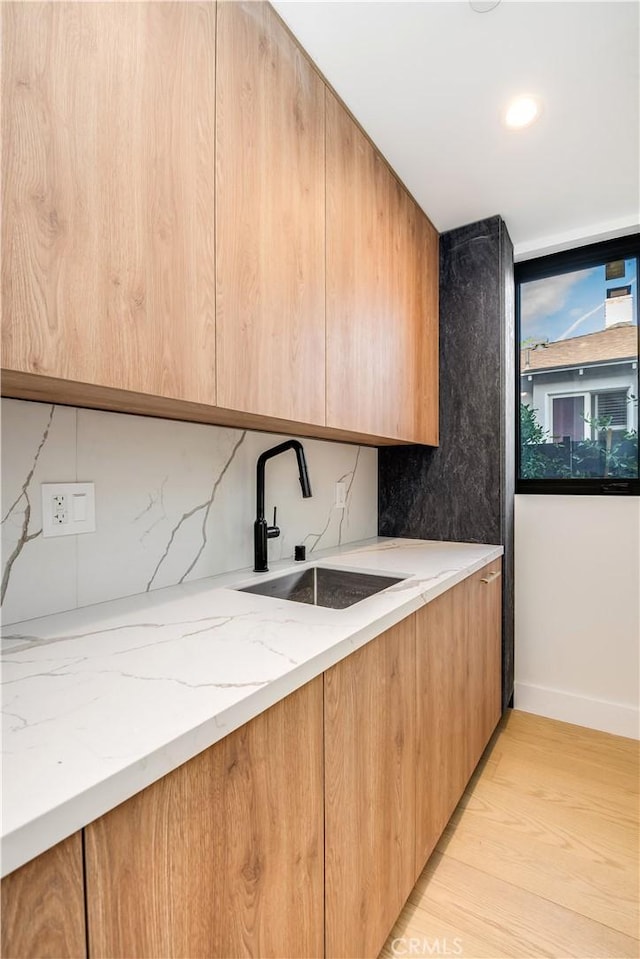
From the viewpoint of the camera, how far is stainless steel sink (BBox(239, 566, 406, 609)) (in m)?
1.57

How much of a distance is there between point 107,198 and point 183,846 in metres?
0.99

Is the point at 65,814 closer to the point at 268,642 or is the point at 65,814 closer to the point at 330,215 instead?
the point at 268,642

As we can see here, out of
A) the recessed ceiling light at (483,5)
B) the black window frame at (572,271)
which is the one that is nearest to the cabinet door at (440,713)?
the black window frame at (572,271)

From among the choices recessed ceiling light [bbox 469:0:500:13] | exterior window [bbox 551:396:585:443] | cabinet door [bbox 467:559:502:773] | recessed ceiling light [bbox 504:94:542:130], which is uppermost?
recessed ceiling light [bbox 504:94:542:130]

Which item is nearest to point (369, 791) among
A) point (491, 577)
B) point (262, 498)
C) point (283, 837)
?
point (283, 837)

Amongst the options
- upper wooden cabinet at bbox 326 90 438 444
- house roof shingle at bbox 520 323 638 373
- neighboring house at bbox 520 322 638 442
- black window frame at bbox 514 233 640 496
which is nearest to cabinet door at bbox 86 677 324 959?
upper wooden cabinet at bbox 326 90 438 444

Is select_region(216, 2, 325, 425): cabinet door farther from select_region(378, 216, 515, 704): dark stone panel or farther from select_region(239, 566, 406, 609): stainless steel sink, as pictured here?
select_region(378, 216, 515, 704): dark stone panel

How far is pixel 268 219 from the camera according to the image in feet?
3.81

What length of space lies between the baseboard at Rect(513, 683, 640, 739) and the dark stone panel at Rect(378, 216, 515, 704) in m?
0.17

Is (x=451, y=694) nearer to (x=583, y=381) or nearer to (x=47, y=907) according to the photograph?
(x=47, y=907)

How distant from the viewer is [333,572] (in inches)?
66.7

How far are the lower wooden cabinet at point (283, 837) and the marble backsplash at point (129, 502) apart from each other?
24.3 inches

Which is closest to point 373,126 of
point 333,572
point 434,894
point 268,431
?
point 268,431

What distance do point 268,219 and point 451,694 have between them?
1514 mm
